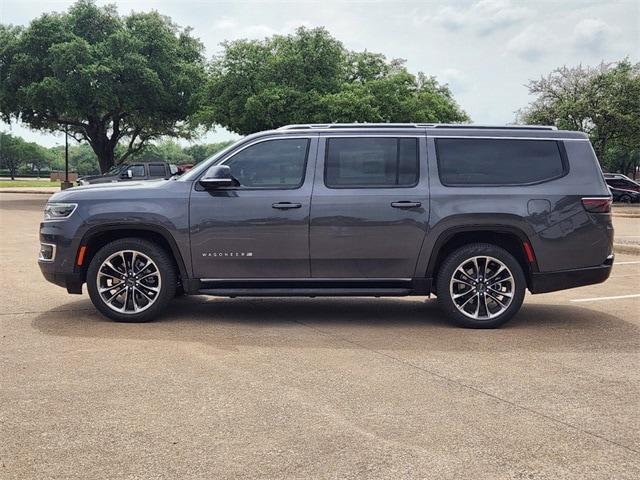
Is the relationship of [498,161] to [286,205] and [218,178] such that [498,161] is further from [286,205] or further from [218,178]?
[218,178]

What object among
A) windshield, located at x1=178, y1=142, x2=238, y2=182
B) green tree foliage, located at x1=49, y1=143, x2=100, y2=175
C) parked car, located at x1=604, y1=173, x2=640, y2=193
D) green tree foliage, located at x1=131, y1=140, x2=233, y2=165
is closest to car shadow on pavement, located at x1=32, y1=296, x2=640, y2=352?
windshield, located at x1=178, y1=142, x2=238, y2=182

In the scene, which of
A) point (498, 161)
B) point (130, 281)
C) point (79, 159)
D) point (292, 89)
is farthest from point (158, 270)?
point (79, 159)

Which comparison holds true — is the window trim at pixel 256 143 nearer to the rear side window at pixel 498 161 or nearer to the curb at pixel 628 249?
the rear side window at pixel 498 161

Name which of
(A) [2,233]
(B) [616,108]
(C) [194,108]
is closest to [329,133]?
(A) [2,233]

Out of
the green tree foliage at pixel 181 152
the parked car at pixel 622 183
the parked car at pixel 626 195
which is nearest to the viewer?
the parked car at pixel 626 195

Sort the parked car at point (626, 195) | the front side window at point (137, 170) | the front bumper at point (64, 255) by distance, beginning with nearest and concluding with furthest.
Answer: the front bumper at point (64, 255), the front side window at point (137, 170), the parked car at point (626, 195)

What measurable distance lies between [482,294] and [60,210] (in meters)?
4.42

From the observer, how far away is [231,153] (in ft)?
22.4

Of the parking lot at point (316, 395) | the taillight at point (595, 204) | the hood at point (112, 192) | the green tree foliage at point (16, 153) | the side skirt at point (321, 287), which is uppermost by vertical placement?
the green tree foliage at point (16, 153)

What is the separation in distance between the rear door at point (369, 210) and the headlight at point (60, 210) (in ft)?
8.18

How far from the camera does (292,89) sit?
32031 mm

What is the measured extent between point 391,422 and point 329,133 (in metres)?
3.53

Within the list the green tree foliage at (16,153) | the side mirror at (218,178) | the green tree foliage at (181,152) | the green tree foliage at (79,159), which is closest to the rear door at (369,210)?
the side mirror at (218,178)

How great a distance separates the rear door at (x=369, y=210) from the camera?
257 inches
